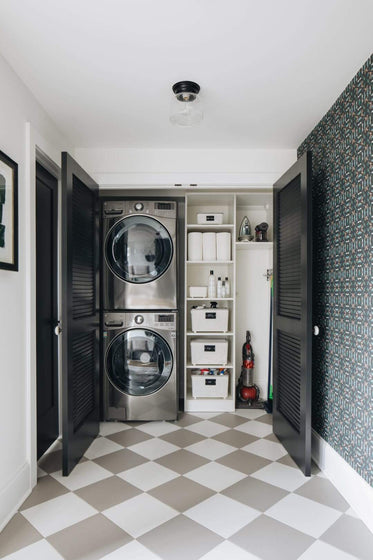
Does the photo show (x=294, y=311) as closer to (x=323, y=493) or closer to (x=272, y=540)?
(x=323, y=493)

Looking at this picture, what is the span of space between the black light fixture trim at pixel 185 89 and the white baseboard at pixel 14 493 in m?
2.25

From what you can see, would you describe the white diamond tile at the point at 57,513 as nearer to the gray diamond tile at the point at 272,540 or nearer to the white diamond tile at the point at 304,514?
the gray diamond tile at the point at 272,540

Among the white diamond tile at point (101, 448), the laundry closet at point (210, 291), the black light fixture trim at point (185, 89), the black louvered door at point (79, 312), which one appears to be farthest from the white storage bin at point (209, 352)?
the black light fixture trim at point (185, 89)

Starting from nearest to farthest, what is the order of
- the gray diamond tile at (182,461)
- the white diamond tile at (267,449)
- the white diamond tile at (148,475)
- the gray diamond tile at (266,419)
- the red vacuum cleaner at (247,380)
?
the white diamond tile at (148,475) < the gray diamond tile at (182,461) < the white diamond tile at (267,449) < the gray diamond tile at (266,419) < the red vacuum cleaner at (247,380)

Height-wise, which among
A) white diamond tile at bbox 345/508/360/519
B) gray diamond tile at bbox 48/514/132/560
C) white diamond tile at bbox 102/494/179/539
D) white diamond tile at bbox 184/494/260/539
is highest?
gray diamond tile at bbox 48/514/132/560

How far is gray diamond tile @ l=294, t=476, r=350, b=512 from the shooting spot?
6.83 ft

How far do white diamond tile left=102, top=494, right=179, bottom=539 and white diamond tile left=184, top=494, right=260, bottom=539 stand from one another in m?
0.13

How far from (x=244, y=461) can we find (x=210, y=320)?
4.30ft

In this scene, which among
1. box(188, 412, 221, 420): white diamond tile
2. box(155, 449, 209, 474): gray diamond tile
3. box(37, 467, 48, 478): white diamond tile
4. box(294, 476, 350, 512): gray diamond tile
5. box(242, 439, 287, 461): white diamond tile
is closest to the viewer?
box(294, 476, 350, 512): gray diamond tile

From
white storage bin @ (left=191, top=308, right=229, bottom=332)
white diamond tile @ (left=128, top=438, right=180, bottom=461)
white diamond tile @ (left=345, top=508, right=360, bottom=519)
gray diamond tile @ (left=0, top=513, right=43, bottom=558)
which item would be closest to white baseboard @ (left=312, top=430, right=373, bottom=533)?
white diamond tile @ (left=345, top=508, right=360, bottom=519)

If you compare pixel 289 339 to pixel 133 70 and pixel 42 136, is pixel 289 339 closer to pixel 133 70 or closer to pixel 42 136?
pixel 133 70

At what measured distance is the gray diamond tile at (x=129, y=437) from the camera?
9.58ft

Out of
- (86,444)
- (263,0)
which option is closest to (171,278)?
(86,444)

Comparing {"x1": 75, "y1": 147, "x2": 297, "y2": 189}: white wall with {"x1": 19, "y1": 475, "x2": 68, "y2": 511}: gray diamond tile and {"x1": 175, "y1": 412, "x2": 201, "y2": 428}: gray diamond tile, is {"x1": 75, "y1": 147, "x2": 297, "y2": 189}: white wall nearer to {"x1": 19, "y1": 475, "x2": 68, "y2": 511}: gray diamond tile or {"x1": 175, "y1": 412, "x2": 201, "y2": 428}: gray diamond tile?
{"x1": 175, "y1": 412, "x2": 201, "y2": 428}: gray diamond tile
